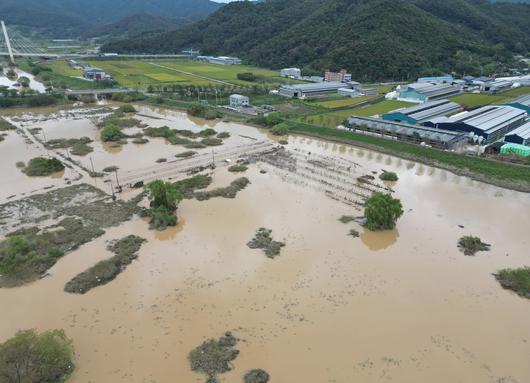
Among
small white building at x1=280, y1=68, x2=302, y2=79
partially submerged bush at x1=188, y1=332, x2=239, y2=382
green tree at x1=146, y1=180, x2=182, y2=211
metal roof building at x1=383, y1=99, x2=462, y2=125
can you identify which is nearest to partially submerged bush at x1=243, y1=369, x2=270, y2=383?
partially submerged bush at x1=188, y1=332, x2=239, y2=382

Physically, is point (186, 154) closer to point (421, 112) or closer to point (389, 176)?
point (389, 176)

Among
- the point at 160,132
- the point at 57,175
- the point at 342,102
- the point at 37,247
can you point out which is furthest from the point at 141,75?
the point at 37,247

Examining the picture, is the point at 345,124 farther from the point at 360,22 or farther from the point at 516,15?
the point at 516,15

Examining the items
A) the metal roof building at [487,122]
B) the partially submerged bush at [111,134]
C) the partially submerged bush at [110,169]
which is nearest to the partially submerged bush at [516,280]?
the metal roof building at [487,122]

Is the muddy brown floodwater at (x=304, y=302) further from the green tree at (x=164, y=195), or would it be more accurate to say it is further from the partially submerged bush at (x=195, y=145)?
the partially submerged bush at (x=195, y=145)

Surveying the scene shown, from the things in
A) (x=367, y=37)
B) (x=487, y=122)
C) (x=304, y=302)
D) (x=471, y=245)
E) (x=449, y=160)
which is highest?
(x=367, y=37)

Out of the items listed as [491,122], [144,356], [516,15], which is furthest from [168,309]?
[516,15]

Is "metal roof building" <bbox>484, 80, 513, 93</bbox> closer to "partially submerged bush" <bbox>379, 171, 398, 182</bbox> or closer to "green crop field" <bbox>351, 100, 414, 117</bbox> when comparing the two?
"green crop field" <bbox>351, 100, 414, 117</bbox>
